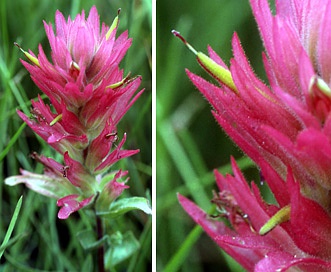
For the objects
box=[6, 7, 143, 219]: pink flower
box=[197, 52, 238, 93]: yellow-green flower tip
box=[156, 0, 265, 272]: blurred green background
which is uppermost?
box=[6, 7, 143, 219]: pink flower

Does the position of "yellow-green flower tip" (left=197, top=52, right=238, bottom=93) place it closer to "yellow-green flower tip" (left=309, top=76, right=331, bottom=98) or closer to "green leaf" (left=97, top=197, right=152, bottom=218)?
"yellow-green flower tip" (left=309, top=76, right=331, bottom=98)

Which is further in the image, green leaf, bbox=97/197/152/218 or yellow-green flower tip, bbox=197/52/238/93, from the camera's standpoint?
green leaf, bbox=97/197/152/218

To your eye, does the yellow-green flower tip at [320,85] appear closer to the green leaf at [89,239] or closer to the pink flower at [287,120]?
the pink flower at [287,120]

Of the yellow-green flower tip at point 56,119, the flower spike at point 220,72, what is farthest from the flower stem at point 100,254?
the flower spike at point 220,72

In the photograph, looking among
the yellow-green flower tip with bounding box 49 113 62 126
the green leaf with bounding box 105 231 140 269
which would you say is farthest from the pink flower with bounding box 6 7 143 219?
the green leaf with bounding box 105 231 140 269

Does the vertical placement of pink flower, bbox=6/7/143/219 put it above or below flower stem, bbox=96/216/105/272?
Result: above

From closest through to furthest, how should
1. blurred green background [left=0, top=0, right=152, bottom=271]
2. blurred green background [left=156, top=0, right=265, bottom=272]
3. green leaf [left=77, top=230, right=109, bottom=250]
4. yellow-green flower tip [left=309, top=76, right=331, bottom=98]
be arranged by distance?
yellow-green flower tip [left=309, top=76, right=331, bottom=98] → green leaf [left=77, top=230, right=109, bottom=250] → blurred green background [left=0, top=0, right=152, bottom=271] → blurred green background [left=156, top=0, right=265, bottom=272]

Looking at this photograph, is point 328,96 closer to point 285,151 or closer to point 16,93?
point 285,151
